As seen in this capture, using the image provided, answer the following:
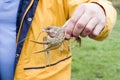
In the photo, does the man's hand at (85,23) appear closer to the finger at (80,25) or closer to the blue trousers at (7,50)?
the finger at (80,25)

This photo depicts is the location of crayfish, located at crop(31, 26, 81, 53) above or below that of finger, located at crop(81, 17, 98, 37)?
below

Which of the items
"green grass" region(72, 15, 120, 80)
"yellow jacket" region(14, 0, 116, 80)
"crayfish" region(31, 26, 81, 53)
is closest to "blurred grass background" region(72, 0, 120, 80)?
"green grass" region(72, 15, 120, 80)

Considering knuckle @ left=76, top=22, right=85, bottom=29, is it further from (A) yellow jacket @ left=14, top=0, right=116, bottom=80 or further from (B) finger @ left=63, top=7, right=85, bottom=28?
(A) yellow jacket @ left=14, top=0, right=116, bottom=80

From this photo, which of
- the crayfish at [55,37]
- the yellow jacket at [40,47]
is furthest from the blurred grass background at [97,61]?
the crayfish at [55,37]

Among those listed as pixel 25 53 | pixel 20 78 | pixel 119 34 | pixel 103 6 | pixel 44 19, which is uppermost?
pixel 103 6

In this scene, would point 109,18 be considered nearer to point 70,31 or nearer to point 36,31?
point 70,31

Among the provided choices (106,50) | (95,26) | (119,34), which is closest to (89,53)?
(106,50)
